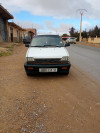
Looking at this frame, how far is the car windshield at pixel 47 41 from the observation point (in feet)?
17.2

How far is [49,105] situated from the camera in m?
2.79

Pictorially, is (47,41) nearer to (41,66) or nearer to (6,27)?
(41,66)

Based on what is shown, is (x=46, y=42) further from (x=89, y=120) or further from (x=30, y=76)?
(x=89, y=120)

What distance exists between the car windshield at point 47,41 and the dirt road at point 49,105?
1.62 meters

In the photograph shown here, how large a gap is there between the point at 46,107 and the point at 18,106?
632 millimetres

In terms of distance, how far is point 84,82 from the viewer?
13.9 ft

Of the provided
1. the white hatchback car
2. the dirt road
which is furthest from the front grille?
the dirt road

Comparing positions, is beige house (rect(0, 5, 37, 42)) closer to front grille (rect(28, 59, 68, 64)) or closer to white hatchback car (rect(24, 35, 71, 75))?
white hatchback car (rect(24, 35, 71, 75))

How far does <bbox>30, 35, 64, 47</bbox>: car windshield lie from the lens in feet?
17.2

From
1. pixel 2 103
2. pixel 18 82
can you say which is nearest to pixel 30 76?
pixel 18 82

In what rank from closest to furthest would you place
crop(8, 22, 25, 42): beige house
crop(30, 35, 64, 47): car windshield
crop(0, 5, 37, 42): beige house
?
crop(30, 35, 64, 47): car windshield
crop(0, 5, 37, 42): beige house
crop(8, 22, 25, 42): beige house

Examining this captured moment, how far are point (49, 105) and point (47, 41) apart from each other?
336 cm

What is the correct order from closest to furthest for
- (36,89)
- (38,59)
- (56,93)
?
(56,93) < (36,89) < (38,59)

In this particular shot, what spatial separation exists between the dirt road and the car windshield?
1624mm
